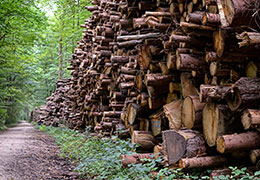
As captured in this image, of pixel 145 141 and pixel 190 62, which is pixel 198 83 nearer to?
pixel 190 62

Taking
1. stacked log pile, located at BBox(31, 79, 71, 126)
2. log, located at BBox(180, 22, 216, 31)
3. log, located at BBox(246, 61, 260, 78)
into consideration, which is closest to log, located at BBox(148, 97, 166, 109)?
log, located at BBox(180, 22, 216, 31)

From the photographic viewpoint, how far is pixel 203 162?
3418 millimetres

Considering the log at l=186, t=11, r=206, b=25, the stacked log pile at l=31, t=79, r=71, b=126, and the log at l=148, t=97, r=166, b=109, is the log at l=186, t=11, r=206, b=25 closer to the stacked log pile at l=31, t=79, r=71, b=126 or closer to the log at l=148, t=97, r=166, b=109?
the log at l=148, t=97, r=166, b=109

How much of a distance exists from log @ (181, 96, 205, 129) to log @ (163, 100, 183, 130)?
0.60 feet

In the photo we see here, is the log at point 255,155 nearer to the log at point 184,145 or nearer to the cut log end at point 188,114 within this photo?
the log at point 184,145

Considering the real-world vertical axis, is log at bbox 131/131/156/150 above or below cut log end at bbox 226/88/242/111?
below

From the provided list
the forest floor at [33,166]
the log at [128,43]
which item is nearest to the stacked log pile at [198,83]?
the log at [128,43]

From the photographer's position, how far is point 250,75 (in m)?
3.39

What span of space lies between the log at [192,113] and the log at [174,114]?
18cm

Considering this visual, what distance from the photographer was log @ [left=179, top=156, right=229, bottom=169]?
3392 millimetres

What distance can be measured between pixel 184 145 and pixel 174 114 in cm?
Answer: 83

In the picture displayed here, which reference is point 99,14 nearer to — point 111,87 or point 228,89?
point 111,87

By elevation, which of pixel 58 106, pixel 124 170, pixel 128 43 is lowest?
pixel 124 170

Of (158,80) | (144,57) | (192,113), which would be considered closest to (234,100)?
(192,113)
